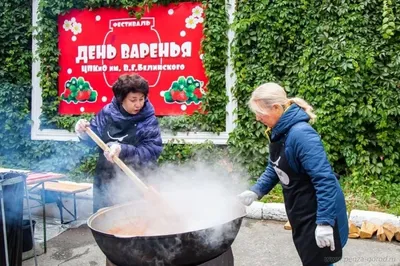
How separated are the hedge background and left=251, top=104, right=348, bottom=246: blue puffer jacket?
323cm

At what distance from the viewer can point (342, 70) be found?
6.40 meters

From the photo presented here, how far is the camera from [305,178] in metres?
2.88

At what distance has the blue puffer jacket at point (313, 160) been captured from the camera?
270 cm

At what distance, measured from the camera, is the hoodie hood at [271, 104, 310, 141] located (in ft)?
9.37

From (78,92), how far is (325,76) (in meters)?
4.32

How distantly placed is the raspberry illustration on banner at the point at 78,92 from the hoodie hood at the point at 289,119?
5.52 m

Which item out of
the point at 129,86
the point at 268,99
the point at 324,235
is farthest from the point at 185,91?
the point at 324,235

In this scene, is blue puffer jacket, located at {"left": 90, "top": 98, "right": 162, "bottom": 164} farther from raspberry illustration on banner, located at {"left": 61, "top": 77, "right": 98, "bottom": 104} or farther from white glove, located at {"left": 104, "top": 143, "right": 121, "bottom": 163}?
raspberry illustration on banner, located at {"left": 61, "top": 77, "right": 98, "bottom": 104}

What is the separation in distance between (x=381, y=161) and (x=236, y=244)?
109 inches

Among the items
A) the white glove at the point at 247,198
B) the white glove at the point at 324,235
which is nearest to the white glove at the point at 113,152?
the white glove at the point at 247,198

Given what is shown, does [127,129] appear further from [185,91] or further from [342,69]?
[342,69]

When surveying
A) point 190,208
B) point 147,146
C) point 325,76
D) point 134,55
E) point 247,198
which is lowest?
point 190,208

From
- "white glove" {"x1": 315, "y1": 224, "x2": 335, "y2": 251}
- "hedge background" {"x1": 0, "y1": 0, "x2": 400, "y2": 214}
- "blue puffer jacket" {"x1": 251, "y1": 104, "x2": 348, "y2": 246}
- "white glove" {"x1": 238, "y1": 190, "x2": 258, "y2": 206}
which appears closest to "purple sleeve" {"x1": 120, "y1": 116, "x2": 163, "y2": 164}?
"white glove" {"x1": 238, "y1": 190, "x2": 258, "y2": 206}

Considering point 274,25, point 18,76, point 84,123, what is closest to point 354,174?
point 274,25
